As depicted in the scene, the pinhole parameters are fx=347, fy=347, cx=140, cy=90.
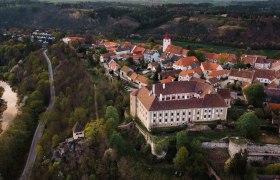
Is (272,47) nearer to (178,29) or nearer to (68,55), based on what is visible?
(178,29)

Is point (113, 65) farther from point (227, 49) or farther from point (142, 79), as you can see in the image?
point (227, 49)

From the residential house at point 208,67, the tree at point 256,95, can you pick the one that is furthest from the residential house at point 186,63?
the tree at point 256,95

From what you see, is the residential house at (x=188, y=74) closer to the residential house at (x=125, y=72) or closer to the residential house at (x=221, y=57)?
the residential house at (x=125, y=72)

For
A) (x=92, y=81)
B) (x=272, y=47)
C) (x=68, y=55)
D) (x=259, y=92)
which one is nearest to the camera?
(x=259, y=92)

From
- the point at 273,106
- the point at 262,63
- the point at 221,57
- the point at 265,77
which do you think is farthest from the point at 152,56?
the point at 273,106

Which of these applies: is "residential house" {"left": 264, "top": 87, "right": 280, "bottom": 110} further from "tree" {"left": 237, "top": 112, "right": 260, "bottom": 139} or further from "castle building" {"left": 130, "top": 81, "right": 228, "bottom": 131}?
"tree" {"left": 237, "top": 112, "right": 260, "bottom": 139}

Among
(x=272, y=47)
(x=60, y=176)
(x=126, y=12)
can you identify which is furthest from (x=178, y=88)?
(x=126, y=12)
